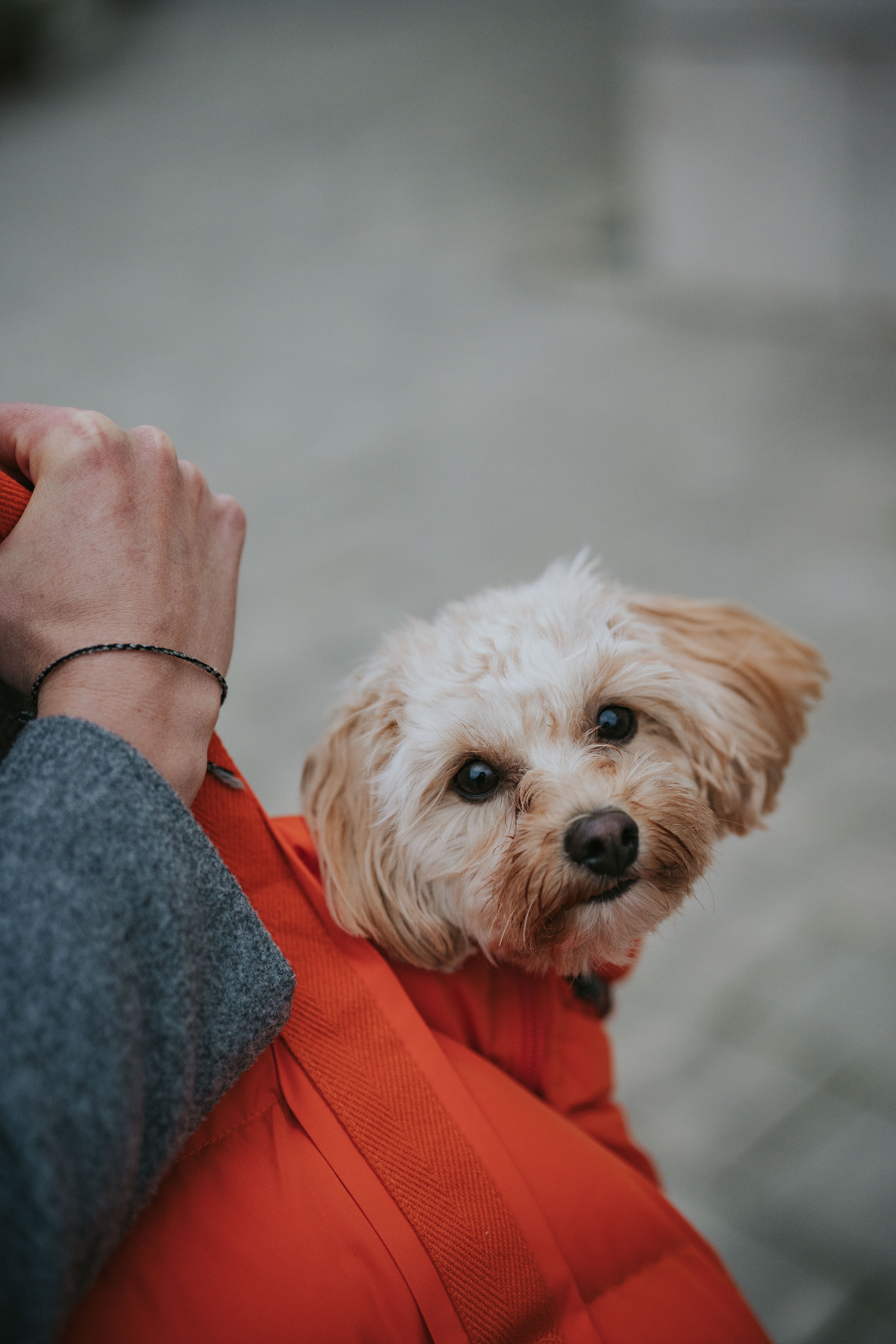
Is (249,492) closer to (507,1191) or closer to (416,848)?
(416,848)

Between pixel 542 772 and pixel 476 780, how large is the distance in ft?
0.35

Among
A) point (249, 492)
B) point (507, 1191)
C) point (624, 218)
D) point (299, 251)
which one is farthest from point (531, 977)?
point (299, 251)

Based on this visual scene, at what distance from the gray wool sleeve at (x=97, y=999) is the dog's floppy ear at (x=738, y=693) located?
76cm

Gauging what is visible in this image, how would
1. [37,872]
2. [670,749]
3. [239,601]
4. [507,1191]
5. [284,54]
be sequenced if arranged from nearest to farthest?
[37,872] → [507,1191] → [670,749] → [239,601] → [284,54]

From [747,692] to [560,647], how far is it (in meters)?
0.31

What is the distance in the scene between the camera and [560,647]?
4.63 feet

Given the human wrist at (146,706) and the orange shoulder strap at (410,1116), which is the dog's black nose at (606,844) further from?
the human wrist at (146,706)

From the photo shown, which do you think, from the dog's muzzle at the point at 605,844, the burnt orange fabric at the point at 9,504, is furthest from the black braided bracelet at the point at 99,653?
the dog's muzzle at the point at 605,844

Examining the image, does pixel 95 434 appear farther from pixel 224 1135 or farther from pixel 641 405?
pixel 641 405

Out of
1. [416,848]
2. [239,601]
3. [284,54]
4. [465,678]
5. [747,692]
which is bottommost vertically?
[239,601]

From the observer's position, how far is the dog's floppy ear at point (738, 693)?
1449 millimetres

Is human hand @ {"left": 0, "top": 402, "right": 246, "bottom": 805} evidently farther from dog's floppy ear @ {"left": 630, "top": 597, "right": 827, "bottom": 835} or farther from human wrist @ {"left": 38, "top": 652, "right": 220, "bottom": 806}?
dog's floppy ear @ {"left": 630, "top": 597, "right": 827, "bottom": 835}

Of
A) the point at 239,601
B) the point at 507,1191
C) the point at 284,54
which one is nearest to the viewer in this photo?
the point at 507,1191

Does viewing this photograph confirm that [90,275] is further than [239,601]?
Yes
